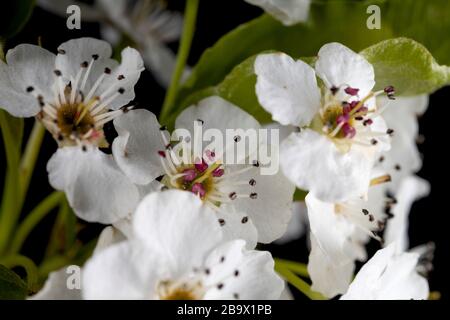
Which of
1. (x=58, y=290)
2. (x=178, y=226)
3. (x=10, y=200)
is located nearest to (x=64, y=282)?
(x=58, y=290)

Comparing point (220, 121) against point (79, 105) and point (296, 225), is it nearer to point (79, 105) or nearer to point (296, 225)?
point (79, 105)

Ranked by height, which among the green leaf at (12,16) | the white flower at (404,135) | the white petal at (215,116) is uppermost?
the green leaf at (12,16)

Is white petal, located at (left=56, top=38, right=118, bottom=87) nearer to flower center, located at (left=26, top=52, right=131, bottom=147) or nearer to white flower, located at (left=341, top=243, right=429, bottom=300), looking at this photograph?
flower center, located at (left=26, top=52, right=131, bottom=147)

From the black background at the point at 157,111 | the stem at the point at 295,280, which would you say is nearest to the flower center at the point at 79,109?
the stem at the point at 295,280

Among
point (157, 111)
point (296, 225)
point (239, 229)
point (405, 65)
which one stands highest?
point (405, 65)

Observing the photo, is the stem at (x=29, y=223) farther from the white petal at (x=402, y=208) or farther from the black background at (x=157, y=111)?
the white petal at (x=402, y=208)

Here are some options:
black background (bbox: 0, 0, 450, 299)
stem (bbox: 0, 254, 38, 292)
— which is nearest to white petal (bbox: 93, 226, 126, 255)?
stem (bbox: 0, 254, 38, 292)
